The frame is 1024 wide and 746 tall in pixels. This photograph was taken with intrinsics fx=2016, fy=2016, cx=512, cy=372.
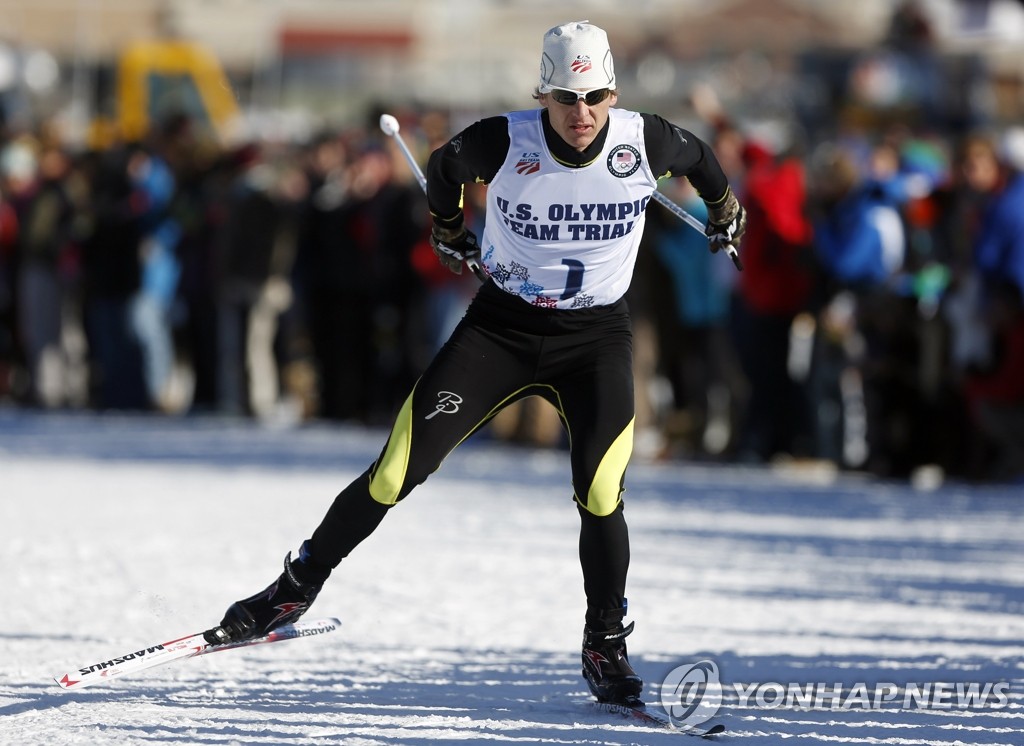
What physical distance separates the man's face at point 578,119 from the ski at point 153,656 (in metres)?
1.84

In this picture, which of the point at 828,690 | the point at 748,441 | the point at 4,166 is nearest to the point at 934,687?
the point at 828,690

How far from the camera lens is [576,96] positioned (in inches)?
233

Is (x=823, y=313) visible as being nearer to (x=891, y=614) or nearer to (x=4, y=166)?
(x=891, y=614)

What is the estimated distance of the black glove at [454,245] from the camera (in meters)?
6.41

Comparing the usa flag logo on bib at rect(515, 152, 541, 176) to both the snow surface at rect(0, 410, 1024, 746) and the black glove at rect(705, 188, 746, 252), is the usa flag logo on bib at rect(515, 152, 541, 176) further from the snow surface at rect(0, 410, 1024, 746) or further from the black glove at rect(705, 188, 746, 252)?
the snow surface at rect(0, 410, 1024, 746)

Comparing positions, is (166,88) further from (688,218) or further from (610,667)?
(610,667)

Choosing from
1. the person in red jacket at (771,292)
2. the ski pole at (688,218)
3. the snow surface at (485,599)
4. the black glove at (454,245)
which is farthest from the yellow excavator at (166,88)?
the black glove at (454,245)

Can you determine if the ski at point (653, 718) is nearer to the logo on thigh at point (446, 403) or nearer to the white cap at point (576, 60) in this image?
the logo on thigh at point (446, 403)

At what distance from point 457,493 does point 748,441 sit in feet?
7.29

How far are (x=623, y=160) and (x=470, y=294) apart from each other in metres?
8.26

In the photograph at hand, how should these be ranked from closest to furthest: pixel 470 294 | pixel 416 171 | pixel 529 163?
pixel 529 163 → pixel 416 171 → pixel 470 294

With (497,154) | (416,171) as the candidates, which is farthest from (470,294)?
(497,154)

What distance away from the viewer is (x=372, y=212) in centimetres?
1519

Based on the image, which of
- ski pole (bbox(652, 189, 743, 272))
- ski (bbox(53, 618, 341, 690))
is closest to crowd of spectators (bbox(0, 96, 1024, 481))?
ski pole (bbox(652, 189, 743, 272))
